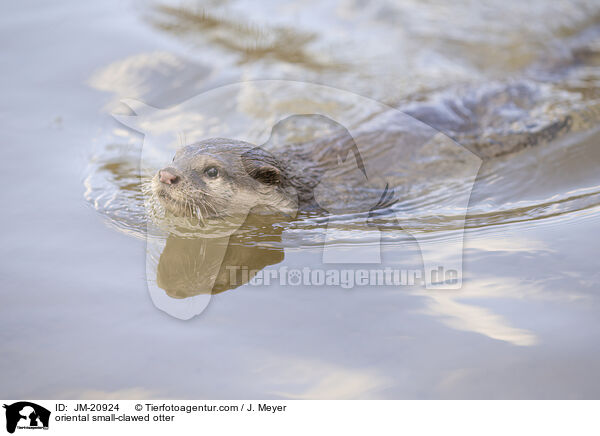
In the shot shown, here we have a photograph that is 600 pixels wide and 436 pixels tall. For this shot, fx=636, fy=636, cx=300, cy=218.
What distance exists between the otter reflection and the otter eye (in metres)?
0.34

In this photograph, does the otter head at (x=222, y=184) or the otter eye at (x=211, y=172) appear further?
the otter eye at (x=211, y=172)

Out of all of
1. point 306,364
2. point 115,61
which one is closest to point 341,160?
point 306,364

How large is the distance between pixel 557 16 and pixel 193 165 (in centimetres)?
586

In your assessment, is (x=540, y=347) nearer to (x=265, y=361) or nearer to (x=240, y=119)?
(x=265, y=361)

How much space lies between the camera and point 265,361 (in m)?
2.53

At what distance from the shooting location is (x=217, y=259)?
3336 millimetres

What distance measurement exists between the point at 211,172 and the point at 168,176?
1.02 ft
